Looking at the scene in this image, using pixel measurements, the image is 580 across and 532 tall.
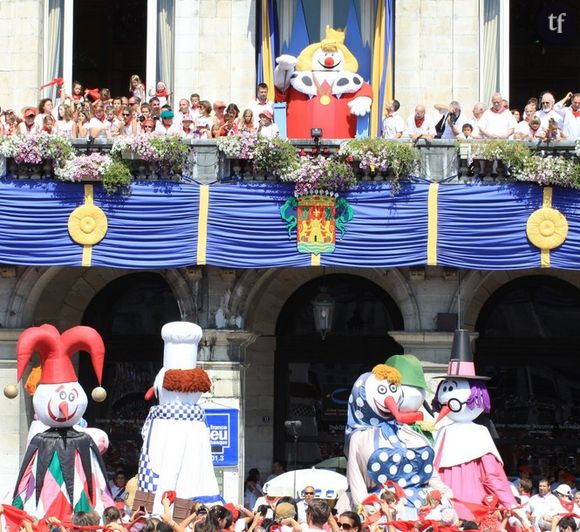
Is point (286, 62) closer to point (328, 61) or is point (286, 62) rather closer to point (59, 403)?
point (328, 61)

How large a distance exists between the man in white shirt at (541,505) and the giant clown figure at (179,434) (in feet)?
16.0

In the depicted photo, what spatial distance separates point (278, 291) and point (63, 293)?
3.98 meters

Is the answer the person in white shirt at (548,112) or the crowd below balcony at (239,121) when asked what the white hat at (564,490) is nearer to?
the crowd below balcony at (239,121)

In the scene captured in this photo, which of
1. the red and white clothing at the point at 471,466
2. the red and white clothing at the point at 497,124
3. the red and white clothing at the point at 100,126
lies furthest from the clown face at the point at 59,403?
the red and white clothing at the point at 497,124

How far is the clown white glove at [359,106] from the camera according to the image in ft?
100

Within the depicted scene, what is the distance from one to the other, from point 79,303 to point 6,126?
4432 mm

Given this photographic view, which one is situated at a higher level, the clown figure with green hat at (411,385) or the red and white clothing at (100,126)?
the red and white clothing at (100,126)

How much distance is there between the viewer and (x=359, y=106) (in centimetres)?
3053

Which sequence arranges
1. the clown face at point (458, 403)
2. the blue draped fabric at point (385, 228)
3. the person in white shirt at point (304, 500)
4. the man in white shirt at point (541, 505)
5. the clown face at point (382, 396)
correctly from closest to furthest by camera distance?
the clown face at point (382, 396)
the person in white shirt at point (304, 500)
the clown face at point (458, 403)
the man in white shirt at point (541, 505)
the blue draped fabric at point (385, 228)

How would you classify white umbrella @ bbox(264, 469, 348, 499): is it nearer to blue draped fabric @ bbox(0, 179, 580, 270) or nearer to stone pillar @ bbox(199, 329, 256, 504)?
stone pillar @ bbox(199, 329, 256, 504)

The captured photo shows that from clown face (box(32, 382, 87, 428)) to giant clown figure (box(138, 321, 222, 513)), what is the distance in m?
1.18

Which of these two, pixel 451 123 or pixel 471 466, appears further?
pixel 451 123

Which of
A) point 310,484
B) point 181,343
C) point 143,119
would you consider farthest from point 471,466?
point 143,119

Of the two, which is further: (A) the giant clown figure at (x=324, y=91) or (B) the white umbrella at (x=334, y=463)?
(B) the white umbrella at (x=334, y=463)
